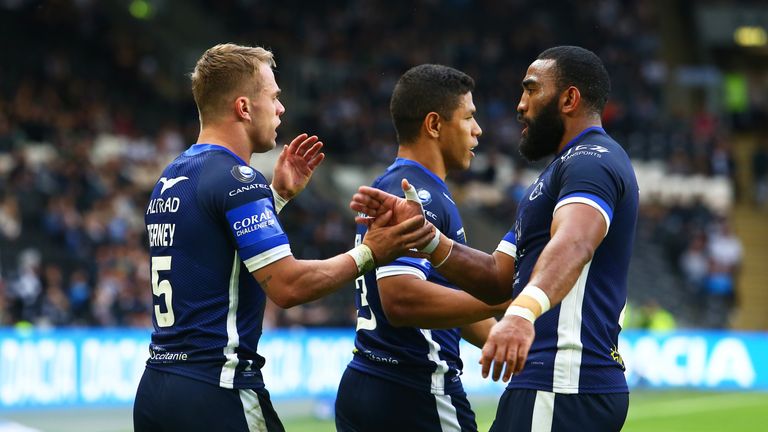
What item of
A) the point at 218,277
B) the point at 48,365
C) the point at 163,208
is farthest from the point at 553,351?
the point at 48,365

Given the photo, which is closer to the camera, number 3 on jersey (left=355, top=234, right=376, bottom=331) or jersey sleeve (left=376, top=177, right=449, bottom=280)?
jersey sleeve (left=376, top=177, right=449, bottom=280)

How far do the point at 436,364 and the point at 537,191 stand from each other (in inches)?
47.4

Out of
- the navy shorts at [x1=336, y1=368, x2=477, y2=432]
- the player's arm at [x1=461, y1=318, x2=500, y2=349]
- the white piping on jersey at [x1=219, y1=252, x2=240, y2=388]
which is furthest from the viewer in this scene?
the player's arm at [x1=461, y1=318, x2=500, y2=349]

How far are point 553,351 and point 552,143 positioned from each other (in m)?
0.97

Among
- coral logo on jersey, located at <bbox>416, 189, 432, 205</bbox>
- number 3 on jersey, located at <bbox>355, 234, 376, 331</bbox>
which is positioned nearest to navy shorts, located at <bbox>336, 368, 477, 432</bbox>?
number 3 on jersey, located at <bbox>355, 234, 376, 331</bbox>

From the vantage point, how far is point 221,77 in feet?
17.6

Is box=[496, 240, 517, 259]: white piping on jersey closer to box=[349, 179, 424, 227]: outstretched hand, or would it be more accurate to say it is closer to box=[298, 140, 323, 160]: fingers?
box=[349, 179, 424, 227]: outstretched hand

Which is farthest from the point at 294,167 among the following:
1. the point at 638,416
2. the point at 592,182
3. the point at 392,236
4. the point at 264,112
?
the point at 638,416

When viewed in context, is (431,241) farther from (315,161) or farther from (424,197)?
(315,161)

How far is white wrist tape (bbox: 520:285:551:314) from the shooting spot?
14.9 feet

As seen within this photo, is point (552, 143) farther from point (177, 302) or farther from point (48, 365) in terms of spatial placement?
point (48, 365)

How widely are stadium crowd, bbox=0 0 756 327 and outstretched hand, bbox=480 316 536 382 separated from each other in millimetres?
14631

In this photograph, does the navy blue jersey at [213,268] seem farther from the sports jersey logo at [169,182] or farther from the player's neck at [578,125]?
the player's neck at [578,125]

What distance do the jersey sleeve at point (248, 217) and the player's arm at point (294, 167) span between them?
2.88 feet
